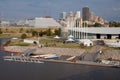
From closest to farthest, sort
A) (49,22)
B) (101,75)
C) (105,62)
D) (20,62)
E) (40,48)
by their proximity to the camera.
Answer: (101,75) < (105,62) < (20,62) < (40,48) < (49,22)

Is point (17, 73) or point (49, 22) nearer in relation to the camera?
point (17, 73)

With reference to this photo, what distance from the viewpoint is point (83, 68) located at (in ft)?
59.4

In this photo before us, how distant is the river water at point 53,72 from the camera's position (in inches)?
610

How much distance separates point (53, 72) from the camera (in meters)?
16.8

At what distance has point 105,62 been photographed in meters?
19.3

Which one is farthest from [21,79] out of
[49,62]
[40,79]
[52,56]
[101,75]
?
[52,56]

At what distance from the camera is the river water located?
15492mm

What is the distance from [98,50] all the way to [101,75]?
20.6 feet

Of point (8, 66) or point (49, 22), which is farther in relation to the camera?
point (49, 22)

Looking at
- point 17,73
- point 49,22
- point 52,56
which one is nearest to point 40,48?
point 52,56

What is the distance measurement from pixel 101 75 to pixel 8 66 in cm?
545

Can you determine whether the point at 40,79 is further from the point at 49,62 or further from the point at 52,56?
the point at 52,56

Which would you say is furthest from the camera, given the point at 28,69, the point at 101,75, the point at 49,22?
the point at 49,22

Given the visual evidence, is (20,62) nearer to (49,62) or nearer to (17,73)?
(49,62)
